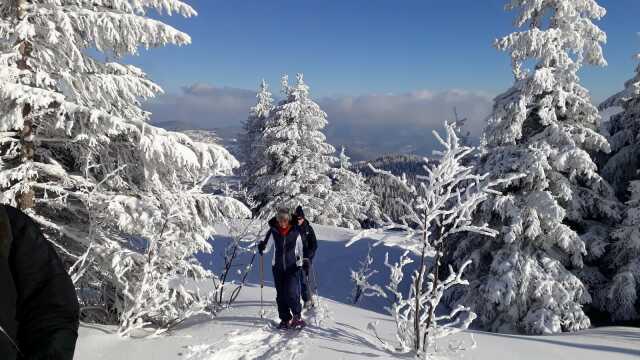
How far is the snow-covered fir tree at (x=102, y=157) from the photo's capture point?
233 inches

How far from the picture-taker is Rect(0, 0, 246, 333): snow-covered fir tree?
5930 mm

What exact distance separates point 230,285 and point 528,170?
8.55 metres

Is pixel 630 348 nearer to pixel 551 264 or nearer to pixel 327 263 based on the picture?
pixel 551 264

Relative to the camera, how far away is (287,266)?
716 cm

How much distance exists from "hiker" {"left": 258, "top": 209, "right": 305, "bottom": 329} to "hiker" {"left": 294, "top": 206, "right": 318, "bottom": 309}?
24 centimetres

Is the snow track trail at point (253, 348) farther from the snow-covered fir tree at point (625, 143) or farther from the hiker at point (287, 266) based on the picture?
the snow-covered fir tree at point (625, 143)

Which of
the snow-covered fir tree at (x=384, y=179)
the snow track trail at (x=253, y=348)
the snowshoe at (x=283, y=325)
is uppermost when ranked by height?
the snow-covered fir tree at (x=384, y=179)

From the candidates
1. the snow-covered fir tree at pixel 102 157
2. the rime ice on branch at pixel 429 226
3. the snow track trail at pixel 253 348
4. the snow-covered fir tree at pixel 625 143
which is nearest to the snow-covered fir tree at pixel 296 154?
the snow-covered fir tree at pixel 625 143

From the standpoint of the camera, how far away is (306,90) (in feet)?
90.3

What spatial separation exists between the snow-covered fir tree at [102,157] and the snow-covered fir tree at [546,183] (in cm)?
910

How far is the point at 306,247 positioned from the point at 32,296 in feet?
19.4

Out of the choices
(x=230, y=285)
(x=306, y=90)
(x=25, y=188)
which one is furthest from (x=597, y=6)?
(x=306, y=90)

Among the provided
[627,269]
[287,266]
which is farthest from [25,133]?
[627,269]

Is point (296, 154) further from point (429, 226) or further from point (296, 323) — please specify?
point (429, 226)
